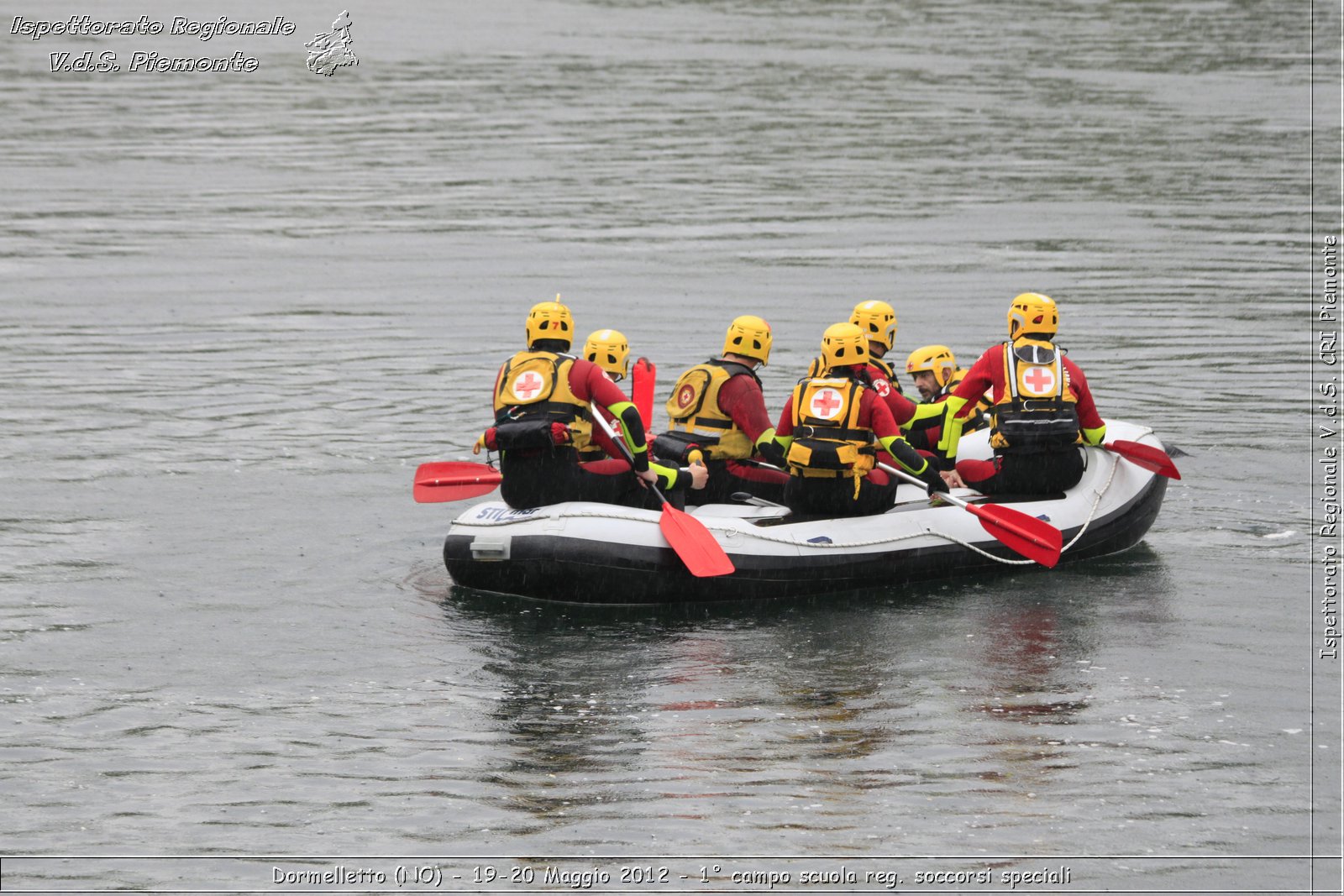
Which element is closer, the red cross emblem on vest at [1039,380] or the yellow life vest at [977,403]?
the red cross emblem on vest at [1039,380]

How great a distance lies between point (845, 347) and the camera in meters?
13.0

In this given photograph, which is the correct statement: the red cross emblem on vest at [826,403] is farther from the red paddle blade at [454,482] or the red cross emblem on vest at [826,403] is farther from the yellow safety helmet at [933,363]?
the red paddle blade at [454,482]

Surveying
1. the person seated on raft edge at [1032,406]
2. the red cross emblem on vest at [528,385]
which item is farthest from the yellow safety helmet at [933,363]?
the red cross emblem on vest at [528,385]

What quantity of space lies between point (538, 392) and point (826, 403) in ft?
6.74

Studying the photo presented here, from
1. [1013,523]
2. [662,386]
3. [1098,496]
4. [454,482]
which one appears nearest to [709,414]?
[454,482]

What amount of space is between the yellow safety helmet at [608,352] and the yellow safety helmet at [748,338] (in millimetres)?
789

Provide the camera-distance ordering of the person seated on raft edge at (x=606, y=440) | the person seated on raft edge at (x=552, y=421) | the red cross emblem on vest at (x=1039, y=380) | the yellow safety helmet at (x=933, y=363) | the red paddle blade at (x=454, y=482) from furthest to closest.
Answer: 1. the yellow safety helmet at (x=933, y=363)
2. the red paddle blade at (x=454, y=482)
3. the red cross emblem on vest at (x=1039, y=380)
4. the person seated on raft edge at (x=606, y=440)
5. the person seated on raft edge at (x=552, y=421)

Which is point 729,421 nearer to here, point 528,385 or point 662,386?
point 528,385

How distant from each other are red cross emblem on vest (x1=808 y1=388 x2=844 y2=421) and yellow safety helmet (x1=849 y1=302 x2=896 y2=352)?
1.22 meters

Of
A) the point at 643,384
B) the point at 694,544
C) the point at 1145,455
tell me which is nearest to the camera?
the point at 694,544

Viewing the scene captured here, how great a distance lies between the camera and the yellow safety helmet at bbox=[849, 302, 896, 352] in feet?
46.4

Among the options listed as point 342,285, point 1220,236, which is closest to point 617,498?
point 342,285

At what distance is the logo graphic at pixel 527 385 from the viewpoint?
12.9 meters

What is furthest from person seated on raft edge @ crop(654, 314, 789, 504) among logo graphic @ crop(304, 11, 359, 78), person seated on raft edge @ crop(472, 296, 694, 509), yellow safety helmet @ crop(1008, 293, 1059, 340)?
logo graphic @ crop(304, 11, 359, 78)
